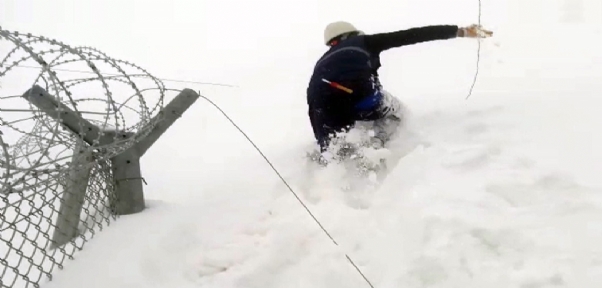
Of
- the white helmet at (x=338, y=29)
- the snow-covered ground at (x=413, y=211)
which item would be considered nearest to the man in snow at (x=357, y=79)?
the white helmet at (x=338, y=29)

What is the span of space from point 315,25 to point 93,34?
24.5ft

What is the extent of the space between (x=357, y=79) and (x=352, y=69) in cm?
8

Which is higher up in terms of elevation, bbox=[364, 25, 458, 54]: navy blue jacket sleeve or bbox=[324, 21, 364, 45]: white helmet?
bbox=[324, 21, 364, 45]: white helmet

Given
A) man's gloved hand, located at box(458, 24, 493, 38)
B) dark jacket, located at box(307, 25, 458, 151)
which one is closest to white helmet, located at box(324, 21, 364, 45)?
dark jacket, located at box(307, 25, 458, 151)

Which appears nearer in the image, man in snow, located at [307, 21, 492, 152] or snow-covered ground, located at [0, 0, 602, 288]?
snow-covered ground, located at [0, 0, 602, 288]

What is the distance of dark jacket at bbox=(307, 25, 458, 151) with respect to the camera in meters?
3.93

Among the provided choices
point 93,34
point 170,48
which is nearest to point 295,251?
point 170,48

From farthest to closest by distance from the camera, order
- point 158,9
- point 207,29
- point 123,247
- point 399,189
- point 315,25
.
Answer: point 158,9 → point 207,29 → point 315,25 → point 399,189 → point 123,247

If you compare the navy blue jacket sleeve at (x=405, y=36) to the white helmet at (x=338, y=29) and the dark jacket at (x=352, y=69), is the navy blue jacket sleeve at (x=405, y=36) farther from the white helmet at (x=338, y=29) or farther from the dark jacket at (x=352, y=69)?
the white helmet at (x=338, y=29)

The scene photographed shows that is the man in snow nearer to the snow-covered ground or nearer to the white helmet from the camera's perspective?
the white helmet

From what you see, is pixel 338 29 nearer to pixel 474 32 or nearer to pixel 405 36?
pixel 405 36

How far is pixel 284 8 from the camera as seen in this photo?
52.7ft

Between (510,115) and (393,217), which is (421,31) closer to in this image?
(510,115)

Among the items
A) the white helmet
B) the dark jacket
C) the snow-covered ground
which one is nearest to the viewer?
the snow-covered ground
